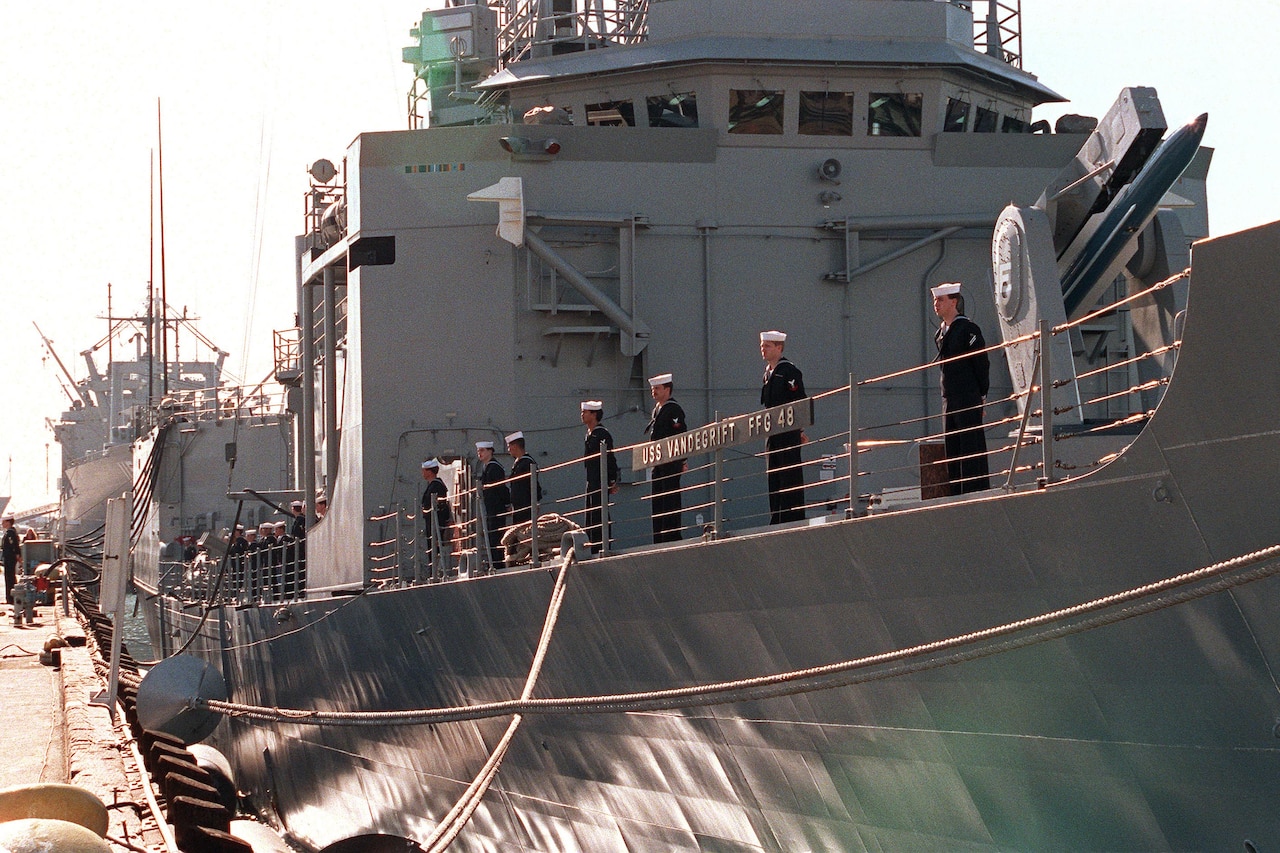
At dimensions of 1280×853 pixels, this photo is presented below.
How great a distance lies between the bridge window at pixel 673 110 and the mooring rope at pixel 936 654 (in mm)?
5882

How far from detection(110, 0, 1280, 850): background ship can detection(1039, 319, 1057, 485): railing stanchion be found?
0.6 inches

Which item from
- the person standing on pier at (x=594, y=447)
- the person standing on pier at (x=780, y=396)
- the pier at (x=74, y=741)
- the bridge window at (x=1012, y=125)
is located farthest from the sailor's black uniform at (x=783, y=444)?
the bridge window at (x=1012, y=125)

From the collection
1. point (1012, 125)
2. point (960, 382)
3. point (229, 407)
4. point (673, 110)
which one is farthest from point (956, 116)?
point (229, 407)

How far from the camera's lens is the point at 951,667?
5.96 meters

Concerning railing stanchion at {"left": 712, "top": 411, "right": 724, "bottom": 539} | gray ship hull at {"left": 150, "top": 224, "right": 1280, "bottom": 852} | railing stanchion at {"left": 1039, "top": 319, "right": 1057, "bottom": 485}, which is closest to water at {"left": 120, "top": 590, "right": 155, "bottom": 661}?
gray ship hull at {"left": 150, "top": 224, "right": 1280, "bottom": 852}

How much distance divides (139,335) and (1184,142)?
8022cm

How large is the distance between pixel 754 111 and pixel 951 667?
7.62 meters

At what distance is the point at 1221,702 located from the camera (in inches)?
199

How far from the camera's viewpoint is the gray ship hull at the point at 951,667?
4.98 m

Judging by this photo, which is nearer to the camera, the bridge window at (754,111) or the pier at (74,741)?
the pier at (74,741)

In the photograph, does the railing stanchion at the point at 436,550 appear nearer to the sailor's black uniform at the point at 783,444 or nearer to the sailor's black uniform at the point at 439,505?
the sailor's black uniform at the point at 439,505

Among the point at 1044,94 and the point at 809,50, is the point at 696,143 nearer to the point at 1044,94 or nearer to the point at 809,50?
the point at 809,50

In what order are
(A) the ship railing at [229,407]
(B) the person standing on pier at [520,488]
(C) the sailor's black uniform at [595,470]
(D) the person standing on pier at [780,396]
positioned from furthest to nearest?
(A) the ship railing at [229,407] → (B) the person standing on pier at [520,488] → (C) the sailor's black uniform at [595,470] → (D) the person standing on pier at [780,396]

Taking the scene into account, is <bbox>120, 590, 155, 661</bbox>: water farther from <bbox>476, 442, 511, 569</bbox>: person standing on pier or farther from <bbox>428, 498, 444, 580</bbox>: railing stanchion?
<bbox>476, 442, 511, 569</bbox>: person standing on pier
